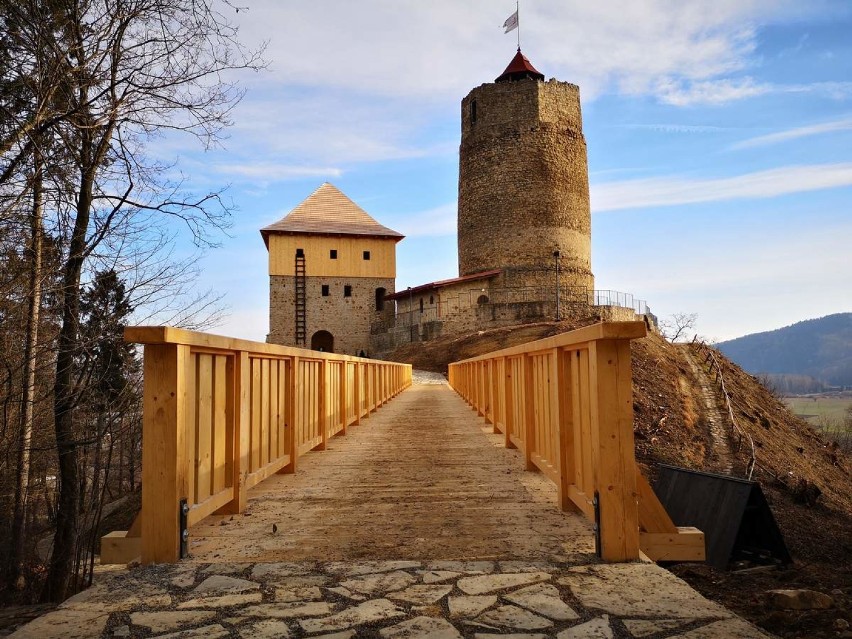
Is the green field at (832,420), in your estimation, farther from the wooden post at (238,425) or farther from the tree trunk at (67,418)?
the wooden post at (238,425)

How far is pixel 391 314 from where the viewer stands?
41.8 meters

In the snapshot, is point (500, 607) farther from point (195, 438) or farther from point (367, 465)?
A: point (367, 465)

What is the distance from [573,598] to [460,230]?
41.1 m

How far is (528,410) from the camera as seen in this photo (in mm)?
5125

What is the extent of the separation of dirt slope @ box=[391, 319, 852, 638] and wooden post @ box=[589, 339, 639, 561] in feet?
3.49

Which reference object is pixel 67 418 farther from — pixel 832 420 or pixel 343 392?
pixel 832 420

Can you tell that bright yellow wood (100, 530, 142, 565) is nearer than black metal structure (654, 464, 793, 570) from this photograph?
Yes

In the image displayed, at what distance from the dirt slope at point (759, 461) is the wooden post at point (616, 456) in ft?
3.49

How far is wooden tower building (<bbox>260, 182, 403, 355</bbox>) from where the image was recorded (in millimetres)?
40719

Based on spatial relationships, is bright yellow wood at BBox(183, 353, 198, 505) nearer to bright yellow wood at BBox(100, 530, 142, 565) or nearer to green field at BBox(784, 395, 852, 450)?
bright yellow wood at BBox(100, 530, 142, 565)

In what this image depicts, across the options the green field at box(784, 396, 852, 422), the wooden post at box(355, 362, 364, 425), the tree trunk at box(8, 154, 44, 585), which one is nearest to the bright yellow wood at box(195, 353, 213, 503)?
the tree trunk at box(8, 154, 44, 585)

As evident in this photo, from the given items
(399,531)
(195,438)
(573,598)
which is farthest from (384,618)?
(195,438)

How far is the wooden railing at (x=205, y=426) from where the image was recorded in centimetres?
274

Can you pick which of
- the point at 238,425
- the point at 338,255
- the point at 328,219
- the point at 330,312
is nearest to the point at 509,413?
the point at 238,425
